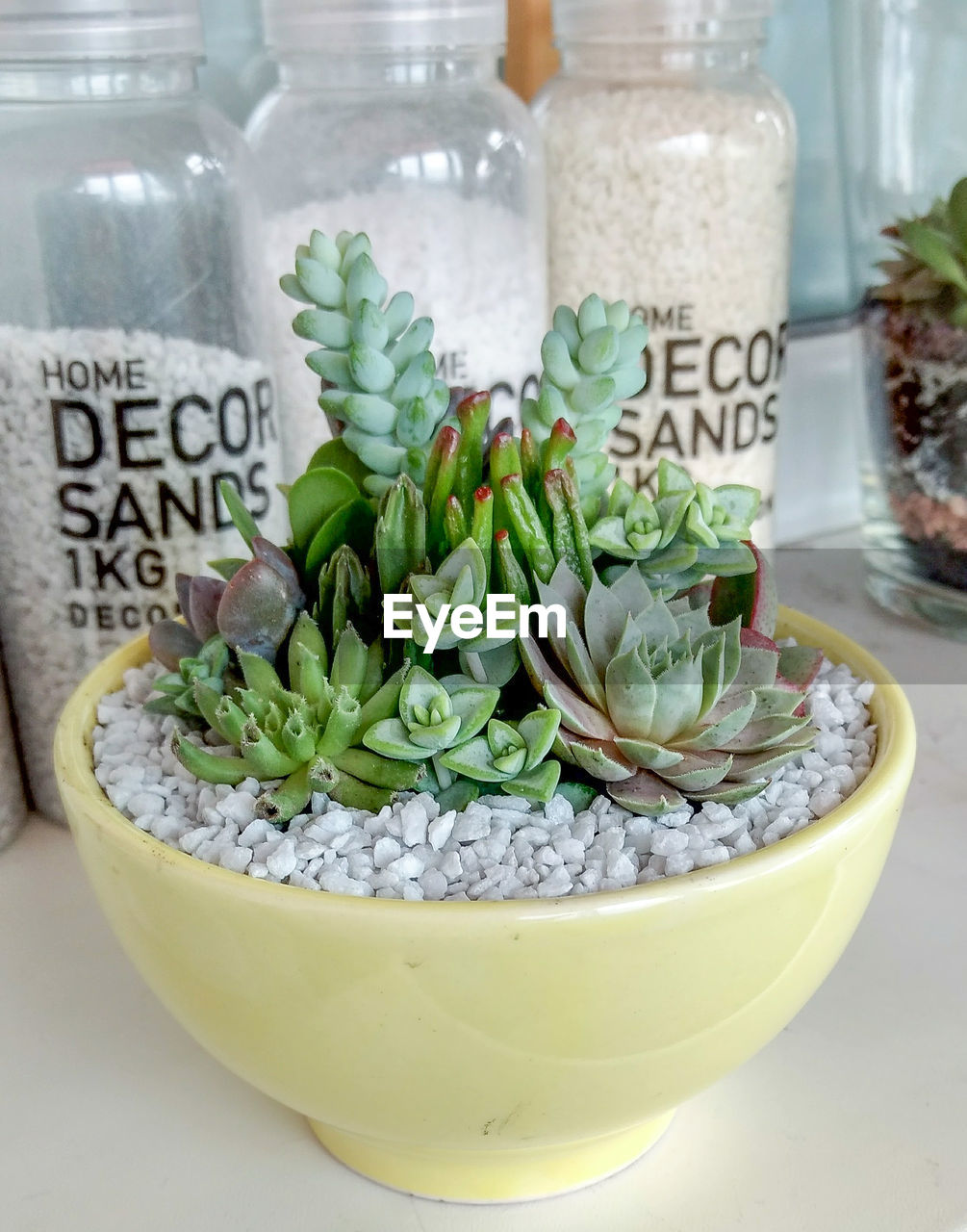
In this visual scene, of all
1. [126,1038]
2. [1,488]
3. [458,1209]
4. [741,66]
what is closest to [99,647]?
[1,488]

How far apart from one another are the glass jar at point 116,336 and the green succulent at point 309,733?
222 millimetres

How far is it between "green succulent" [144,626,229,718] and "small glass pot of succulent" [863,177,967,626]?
505mm

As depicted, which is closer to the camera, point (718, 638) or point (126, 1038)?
point (718, 638)

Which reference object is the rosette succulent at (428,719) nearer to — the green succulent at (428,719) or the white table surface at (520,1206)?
the green succulent at (428,719)

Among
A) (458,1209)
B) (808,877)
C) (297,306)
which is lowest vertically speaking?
(458,1209)

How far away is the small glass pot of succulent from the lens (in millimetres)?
737

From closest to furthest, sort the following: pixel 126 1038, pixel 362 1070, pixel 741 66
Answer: pixel 362 1070 < pixel 126 1038 < pixel 741 66

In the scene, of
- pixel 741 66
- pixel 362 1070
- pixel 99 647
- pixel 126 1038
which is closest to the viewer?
pixel 362 1070

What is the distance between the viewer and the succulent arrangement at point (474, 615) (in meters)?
0.36

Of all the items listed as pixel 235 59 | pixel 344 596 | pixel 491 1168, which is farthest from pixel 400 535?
pixel 235 59

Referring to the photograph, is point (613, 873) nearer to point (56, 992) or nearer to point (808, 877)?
point (808, 877)

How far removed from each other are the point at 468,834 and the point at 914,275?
1.79ft

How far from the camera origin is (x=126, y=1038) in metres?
0.49

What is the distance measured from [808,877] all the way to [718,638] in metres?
0.07
